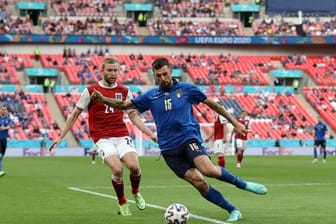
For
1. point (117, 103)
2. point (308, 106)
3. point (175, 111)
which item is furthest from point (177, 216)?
point (308, 106)

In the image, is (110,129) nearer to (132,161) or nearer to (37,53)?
(132,161)

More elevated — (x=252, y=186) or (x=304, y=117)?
(x=252, y=186)

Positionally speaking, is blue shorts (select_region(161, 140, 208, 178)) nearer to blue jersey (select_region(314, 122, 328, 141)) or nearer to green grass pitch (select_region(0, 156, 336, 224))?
green grass pitch (select_region(0, 156, 336, 224))

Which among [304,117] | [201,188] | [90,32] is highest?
[201,188]

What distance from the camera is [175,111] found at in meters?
11.9

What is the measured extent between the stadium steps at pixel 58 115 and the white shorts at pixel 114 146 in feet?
142

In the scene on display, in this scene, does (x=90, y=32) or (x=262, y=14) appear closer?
(x=90, y=32)

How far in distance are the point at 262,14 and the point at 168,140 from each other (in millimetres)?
67967

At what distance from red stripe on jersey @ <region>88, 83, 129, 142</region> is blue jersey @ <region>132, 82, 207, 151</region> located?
1.76m

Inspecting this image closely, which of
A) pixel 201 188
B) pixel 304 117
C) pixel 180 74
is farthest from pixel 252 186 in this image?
pixel 180 74

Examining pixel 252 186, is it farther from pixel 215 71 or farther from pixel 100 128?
pixel 215 71

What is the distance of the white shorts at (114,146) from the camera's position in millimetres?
13609

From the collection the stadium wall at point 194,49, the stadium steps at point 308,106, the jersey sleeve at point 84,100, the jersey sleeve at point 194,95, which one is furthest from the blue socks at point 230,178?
the stadium wall at point 194,49

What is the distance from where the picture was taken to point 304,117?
64.5m
